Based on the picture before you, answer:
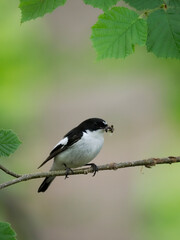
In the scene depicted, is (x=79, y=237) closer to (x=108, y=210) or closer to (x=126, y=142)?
(x=108, y=210)

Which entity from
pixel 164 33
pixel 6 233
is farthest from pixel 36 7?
pixel 6 233

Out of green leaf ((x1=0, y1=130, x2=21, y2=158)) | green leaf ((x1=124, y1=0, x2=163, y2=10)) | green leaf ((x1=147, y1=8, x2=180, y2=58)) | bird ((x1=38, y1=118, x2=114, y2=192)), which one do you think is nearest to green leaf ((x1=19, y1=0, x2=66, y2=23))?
green leaf ((x1=124, y1=0, x2=163, y2=10))

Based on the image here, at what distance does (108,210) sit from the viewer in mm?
13359

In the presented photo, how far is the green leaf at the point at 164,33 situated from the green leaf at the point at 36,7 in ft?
1.54

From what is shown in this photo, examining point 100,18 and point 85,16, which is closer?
point 100,18

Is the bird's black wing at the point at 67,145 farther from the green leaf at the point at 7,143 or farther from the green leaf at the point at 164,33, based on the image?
the green leaf at the point at 164,33

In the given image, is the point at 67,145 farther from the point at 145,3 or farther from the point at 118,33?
the point at 145,3

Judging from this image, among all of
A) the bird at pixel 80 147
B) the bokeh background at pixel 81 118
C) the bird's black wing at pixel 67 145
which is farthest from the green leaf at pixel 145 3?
the bokeh background at pixel 81 118

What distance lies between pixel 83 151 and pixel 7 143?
2678 millimetres

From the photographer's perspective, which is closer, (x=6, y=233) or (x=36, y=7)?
(x=6, y=233)

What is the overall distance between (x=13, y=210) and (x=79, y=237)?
4611 millimetres

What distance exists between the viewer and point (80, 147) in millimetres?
5117

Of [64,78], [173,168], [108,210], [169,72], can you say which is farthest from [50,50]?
[108,210]

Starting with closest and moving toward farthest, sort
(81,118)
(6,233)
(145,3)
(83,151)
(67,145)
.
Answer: (6,233) < (145,3) < (83,151) < (67,145) < (81,118)
